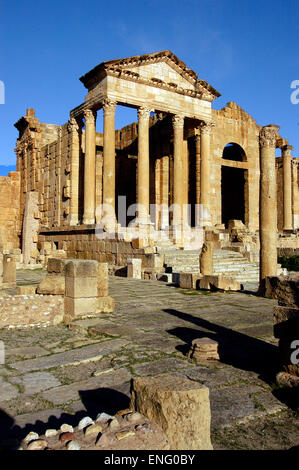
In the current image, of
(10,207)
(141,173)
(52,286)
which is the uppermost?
(141,173)

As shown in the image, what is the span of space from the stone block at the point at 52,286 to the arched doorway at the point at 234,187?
19023 mm

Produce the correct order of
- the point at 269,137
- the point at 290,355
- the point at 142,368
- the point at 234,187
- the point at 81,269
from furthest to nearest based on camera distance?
the point at 234,187
the point at 269,137
the point at 81,269
the point at 142,368
the point at 290,355

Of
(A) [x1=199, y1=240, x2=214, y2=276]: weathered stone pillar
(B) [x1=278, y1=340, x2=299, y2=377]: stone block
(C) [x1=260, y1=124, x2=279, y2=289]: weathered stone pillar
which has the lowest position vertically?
(B) [x1=278, y1=340, x2=299, y2=377]: stone block

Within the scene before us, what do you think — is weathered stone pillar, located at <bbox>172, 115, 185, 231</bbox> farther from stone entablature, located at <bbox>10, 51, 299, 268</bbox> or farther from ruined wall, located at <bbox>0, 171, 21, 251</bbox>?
ruined wall, located at <bbox>0, 171, 21, 251</bbox>

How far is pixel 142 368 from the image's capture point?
4262 millimetres

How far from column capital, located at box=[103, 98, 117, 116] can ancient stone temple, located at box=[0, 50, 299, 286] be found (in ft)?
0.13

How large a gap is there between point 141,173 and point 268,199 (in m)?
9.27

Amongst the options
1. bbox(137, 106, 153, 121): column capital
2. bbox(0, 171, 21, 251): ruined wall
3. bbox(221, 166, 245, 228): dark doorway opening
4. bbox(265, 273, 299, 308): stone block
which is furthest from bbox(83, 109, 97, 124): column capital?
bbox(265, 273, 299, 308): stone block

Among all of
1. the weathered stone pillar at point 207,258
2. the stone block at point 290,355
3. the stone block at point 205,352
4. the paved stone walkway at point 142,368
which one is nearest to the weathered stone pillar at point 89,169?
the weathered stone pillar at point 207,258

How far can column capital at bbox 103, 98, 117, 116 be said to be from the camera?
56.8 ft

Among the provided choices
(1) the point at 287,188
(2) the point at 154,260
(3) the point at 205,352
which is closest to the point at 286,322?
(3) the point at 205,352

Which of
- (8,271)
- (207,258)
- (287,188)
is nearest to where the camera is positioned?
(8,271)

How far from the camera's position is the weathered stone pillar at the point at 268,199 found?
30.1 ft

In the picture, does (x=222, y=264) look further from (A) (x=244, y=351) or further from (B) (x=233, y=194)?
(B) (x=233, y=194)
